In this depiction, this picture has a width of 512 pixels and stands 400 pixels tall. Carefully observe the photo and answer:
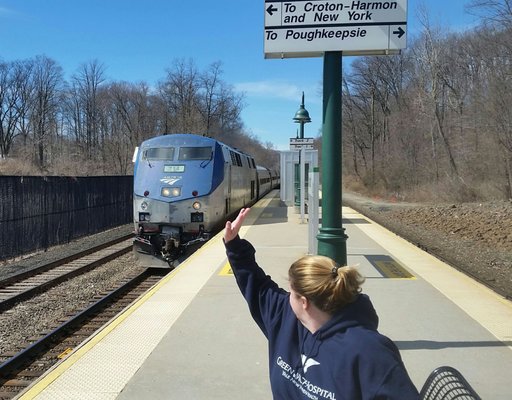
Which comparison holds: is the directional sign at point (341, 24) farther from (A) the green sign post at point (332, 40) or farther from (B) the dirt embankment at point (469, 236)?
(B) the dirt embankment at point (469, 236)

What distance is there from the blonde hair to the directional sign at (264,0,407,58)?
3.65 m

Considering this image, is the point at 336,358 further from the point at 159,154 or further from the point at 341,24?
the point at 159,154

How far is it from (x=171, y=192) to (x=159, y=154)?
1.70 m

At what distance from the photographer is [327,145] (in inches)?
209

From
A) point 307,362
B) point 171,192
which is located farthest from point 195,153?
point 307,362

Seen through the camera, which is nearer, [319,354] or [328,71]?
[319,354]

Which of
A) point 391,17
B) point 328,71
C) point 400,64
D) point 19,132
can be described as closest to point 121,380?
point 328,71

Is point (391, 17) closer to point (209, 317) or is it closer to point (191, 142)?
point (209, 317)

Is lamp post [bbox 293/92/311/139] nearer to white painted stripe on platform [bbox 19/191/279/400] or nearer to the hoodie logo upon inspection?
white painted stripe on platform [bbox 19/191/279/400]

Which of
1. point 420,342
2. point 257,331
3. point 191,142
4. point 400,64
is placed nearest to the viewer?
Result: point 420,342

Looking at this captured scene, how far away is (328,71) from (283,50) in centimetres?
53

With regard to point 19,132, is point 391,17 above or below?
below

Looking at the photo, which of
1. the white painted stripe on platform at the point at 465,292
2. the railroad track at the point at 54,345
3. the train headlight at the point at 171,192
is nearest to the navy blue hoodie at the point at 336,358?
the white painted stripe on platform at the point at 465,292

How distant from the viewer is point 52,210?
16625 mm
